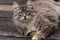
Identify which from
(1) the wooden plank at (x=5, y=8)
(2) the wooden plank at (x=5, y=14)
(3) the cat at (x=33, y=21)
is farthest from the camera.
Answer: (1) the wooden plank at (x=5, y=8)

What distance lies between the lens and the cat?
2.61m

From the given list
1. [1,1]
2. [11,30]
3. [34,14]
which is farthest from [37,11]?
[1,1]

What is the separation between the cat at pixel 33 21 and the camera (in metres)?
2.61

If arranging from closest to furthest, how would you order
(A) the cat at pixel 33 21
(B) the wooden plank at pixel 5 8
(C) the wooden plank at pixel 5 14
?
(A) the cat at pixel 33 21, (C) the wooden plank at pixel 5 14, (B) the wooden plank at pixel 5 8

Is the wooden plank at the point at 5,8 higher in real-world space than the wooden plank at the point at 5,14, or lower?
Result: higher

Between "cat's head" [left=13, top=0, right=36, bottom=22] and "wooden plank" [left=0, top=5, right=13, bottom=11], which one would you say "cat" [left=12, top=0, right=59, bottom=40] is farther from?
"wooden plank" [left=0, top=5, right=13, bottom=11]

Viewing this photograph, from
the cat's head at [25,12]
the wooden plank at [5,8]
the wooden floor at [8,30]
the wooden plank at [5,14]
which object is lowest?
the wooden floor at [8,30]

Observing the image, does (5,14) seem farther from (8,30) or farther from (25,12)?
(25,12)

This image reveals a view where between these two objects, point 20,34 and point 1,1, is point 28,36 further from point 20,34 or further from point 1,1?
point 1,1

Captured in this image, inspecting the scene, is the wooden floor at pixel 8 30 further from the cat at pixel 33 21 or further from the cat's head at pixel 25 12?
the cat's head at pixel 25 12

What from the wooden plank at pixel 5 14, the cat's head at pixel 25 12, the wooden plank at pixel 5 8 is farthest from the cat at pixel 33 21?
the wooden plank at pixel 5 8

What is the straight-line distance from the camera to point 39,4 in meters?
3.03

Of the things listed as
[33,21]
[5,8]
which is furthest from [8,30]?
[5,8]

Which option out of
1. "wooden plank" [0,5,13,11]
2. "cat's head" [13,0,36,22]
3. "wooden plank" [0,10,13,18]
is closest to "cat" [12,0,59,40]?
"cat's head" [13,0,36,22]
